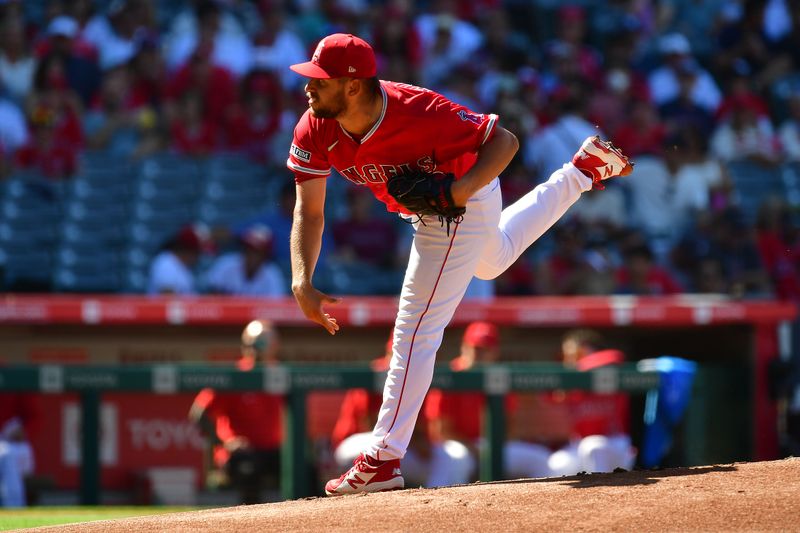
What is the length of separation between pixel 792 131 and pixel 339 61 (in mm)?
9176

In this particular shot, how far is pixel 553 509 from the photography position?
3957mm

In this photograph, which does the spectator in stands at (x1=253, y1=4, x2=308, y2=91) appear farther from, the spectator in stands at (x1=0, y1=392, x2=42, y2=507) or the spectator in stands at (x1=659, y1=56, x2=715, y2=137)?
the spectator in stands at (x1=0, y1=392, x2=42, y2=507)

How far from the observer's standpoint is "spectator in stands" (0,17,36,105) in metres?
11.0

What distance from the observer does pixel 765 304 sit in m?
8.91

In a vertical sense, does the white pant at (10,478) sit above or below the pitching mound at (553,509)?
below

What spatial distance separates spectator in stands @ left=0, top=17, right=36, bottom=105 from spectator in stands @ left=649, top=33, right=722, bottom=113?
5.87 meters

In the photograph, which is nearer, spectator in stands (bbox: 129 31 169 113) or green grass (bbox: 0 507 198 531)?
green grass (bbox: 0 507 198 531)

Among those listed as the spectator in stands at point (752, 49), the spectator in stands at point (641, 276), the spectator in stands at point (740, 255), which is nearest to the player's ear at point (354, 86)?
the spectator in stands at point (641, 276)

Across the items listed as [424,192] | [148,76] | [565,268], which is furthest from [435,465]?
[148,76]

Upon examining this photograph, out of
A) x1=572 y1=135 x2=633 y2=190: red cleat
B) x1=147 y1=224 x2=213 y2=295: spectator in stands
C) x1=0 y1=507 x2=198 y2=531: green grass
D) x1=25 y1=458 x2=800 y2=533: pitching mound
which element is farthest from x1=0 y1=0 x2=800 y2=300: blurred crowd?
x1=25 y1=458 x2=800 y2=533: pitching mound

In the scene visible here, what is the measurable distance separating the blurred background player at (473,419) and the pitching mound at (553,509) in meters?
3.58

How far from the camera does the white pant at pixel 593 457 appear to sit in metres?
8.16

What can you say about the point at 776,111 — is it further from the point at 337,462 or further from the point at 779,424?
the point at 337,462

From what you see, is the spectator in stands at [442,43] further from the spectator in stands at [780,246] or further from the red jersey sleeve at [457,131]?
the red jersey sleeve at [457,131]
